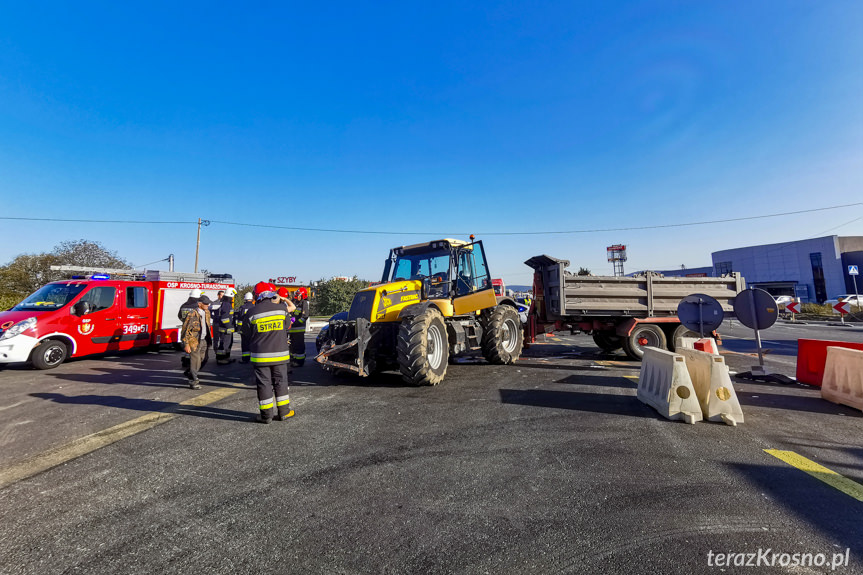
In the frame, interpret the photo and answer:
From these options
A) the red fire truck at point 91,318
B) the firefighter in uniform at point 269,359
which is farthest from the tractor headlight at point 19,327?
the firefighter in uniform at point 269,359

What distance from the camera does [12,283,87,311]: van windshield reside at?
28.2ft

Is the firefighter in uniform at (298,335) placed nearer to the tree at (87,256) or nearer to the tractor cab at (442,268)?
the tractor cab at (442,268)

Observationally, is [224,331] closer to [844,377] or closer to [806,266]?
[844,377]

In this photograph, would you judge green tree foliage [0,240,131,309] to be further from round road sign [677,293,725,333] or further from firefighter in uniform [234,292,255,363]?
round road sign [677,293,725,333]

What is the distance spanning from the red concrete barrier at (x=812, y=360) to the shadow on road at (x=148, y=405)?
8754 millimetres

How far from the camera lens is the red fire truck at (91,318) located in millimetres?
8062

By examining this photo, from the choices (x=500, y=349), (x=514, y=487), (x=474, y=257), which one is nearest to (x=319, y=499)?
(x=514, y=487)

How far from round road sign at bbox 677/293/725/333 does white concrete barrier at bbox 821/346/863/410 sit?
1.45m

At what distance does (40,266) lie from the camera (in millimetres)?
20719

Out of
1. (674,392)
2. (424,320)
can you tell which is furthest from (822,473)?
(424,320)

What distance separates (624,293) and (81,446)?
963 cm

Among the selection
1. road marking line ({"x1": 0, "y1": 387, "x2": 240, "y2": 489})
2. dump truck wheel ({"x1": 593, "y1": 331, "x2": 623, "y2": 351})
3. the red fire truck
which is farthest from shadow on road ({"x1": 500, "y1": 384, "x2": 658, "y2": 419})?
the red fire truck

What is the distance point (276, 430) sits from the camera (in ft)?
14.6

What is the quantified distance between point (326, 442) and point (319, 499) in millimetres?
1183
